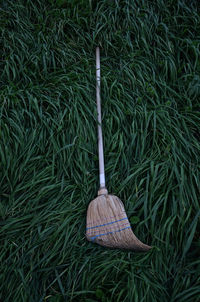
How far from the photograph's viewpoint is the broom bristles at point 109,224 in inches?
56.5

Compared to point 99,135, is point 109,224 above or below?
below

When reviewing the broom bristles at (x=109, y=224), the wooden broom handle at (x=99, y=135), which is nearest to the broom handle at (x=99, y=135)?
the wooden broom handle at (x=99, y=135)

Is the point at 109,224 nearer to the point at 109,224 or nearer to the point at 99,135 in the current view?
the point at 109,224

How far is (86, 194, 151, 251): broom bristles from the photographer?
1.43 metres

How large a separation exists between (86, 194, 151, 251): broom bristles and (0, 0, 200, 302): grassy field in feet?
0.18

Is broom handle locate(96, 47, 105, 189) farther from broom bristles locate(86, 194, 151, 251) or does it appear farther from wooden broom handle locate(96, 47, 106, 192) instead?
broom bristles locate(86, 194, 151, 251)

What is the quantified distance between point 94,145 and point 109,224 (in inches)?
23.3

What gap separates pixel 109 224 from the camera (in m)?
1.50

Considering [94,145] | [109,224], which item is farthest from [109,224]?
[94,145]

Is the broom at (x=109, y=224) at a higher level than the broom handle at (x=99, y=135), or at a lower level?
lower

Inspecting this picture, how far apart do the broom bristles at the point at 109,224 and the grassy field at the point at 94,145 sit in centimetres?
6

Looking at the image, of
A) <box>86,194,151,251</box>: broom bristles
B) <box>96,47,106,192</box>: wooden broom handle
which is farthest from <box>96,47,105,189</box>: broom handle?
<box>86,194,151,251</box>: broom bristles

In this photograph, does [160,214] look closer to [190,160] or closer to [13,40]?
[190,160]

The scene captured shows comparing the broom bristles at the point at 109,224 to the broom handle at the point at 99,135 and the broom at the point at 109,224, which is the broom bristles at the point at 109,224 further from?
the broom handle at the point at 99,135
